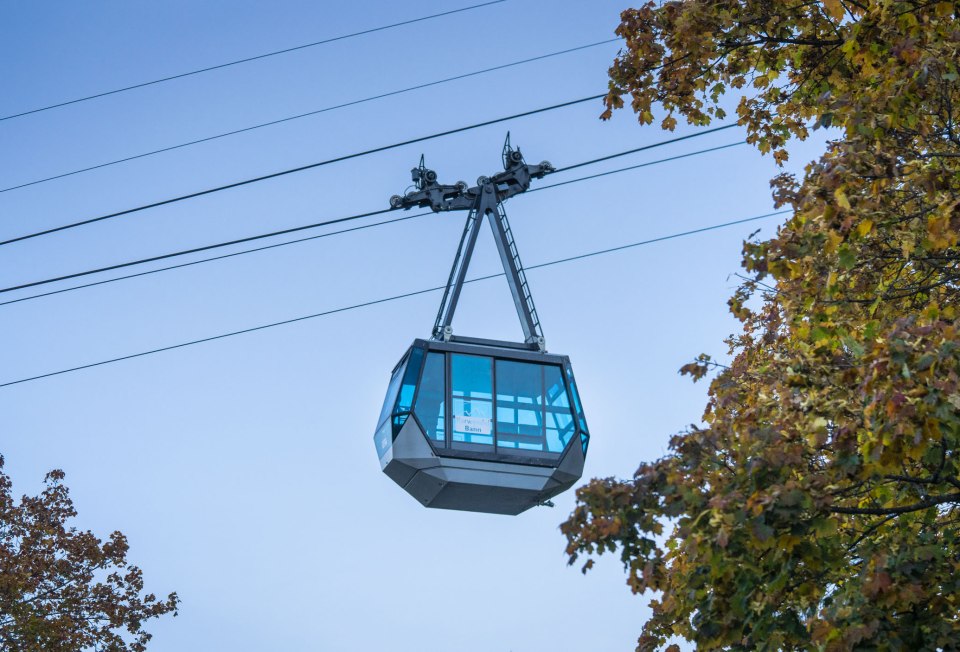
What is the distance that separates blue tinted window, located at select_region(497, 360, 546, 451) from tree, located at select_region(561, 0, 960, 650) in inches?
294

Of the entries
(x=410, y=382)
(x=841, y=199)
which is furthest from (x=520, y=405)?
(x=841, y=199)

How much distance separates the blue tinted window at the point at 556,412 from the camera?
688 inches

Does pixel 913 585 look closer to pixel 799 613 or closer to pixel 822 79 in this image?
pixel 799 613

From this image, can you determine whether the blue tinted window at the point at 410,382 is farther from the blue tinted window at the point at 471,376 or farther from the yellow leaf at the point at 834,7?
the yellow leaf at the point at 834,7

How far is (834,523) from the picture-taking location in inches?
285

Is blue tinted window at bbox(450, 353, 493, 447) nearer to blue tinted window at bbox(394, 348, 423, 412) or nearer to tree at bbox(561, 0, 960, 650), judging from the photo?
blue tinted window at bbox(394, 348, 423, 412)

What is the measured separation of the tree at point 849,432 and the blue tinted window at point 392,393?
8.09m

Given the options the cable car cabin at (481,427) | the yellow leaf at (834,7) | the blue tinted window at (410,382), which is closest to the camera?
the yellow leaf at (834,7)

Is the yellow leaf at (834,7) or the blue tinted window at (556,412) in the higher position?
the blue tinted window at (556,412)

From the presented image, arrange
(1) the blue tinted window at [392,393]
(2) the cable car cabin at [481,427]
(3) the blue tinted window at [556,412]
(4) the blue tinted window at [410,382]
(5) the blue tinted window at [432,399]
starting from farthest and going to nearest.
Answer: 1. (3) the blue tinted window at [556,412]
2. (1) the blue tinted window at [392,393]
3. (4) the blue tinted window at [410,382]
4. (5) the blue tinted window at [432,399]
5. (2) the cable car cabin at [481,427]

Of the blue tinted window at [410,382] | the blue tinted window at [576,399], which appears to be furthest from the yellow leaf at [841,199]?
the blue tinted window at [576,399]

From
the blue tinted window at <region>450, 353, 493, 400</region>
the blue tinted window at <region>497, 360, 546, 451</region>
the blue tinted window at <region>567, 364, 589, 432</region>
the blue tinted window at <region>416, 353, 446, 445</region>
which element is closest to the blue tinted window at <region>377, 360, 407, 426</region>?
the blue tinted window at <region>416, 353, 446, 445</region>

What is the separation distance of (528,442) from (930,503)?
9.71 metres

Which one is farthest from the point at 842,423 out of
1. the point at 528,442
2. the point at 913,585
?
the point at 528,442
